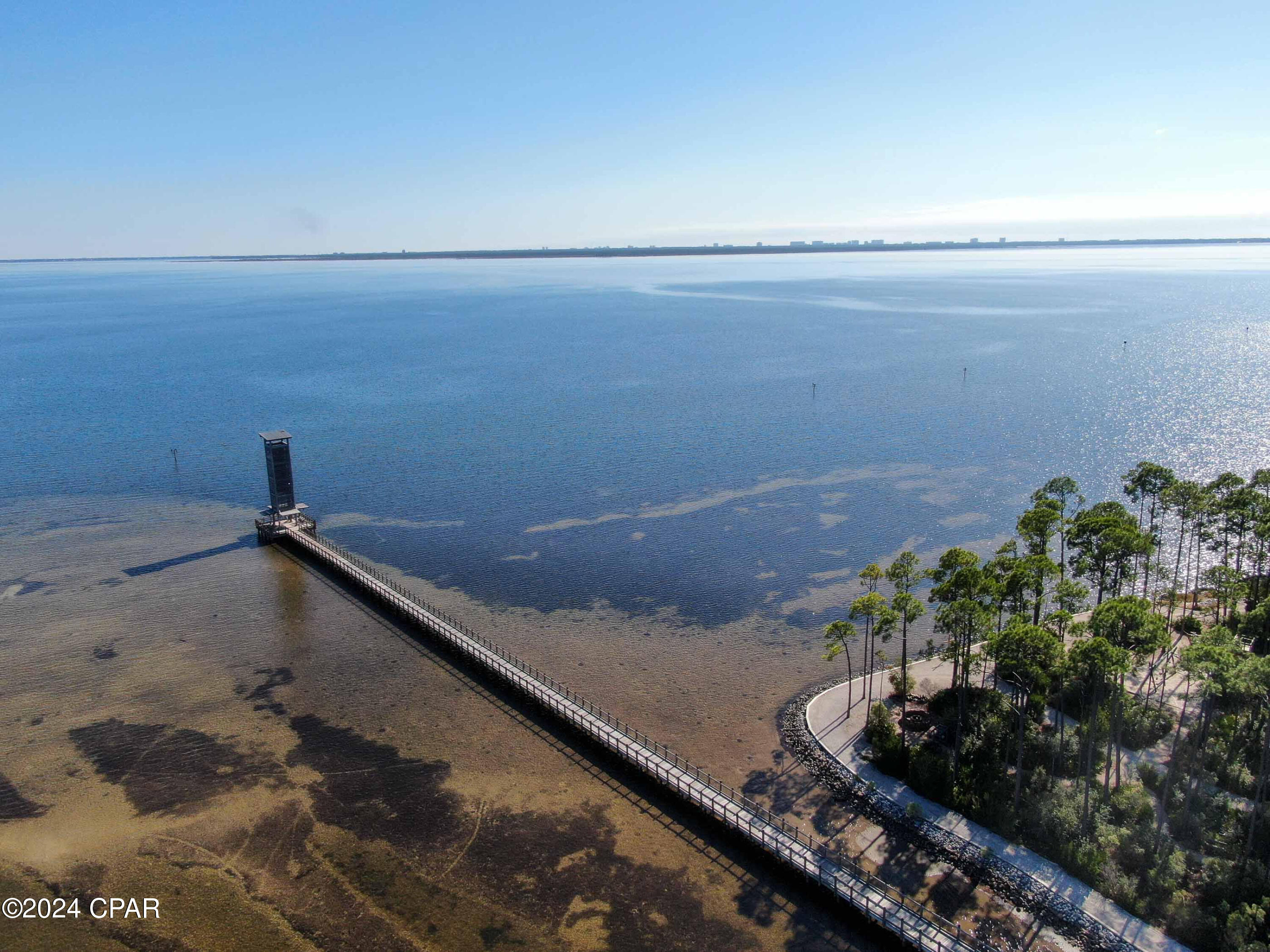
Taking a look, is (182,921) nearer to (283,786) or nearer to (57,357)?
(283,786)

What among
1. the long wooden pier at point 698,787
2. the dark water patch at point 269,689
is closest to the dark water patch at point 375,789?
the dark water patch at point 269,689

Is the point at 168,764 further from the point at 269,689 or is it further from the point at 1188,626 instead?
the point at 1188,626

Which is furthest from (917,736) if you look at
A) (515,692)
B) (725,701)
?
(515,692)

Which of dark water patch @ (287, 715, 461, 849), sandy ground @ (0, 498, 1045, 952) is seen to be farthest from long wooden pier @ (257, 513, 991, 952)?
dark water patch @ (287, 715, 461, 849)

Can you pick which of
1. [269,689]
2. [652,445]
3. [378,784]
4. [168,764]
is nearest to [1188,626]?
[378,784]

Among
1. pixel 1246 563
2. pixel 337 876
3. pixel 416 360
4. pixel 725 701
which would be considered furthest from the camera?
pixel 416 360
